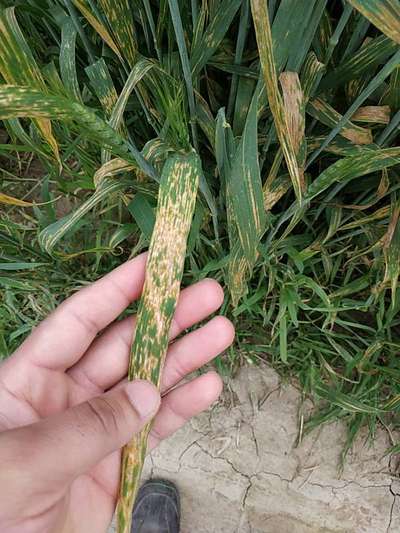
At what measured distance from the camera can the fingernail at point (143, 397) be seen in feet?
2.37

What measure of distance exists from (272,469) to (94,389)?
56 cm

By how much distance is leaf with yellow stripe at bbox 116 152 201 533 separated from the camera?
2.18ft

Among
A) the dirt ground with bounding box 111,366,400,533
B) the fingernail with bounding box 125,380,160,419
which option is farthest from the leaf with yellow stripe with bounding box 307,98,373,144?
the dirt ground with bounding box 111,366,400,533

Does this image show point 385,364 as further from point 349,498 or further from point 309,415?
point 349,498

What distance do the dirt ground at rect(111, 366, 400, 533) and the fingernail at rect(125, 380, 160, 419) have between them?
1.68ft

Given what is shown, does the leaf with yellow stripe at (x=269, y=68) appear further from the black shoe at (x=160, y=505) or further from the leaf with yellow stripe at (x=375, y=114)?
the black shoe at (x=160, y=505)

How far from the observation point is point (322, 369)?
1148 millimetres

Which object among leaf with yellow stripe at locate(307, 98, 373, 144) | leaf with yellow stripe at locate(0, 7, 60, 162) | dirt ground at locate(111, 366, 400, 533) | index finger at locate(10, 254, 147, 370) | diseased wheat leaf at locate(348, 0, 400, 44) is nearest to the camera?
diseased wheat leaf at locate(348, 0, 400, 44)

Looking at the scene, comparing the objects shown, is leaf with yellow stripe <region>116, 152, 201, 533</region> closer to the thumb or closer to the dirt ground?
the thumb

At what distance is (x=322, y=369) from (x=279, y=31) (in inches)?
30.5

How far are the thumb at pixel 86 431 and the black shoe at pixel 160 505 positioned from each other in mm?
628

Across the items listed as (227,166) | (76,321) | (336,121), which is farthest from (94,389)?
(336,121)

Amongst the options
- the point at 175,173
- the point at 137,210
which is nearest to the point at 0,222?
the point at 137,210

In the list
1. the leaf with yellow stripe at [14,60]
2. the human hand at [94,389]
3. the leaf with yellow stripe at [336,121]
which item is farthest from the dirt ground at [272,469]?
the leaf with yellow stripe at [14,60]
